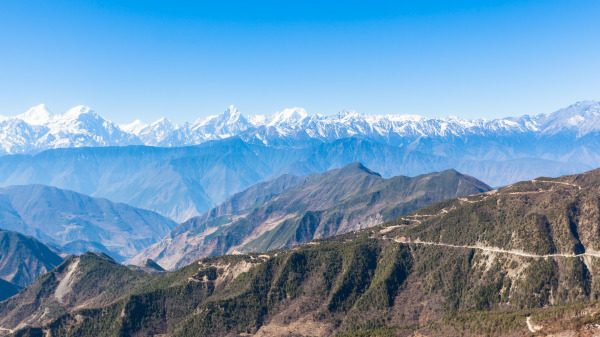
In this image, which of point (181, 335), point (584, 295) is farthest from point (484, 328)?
point (181, 335)

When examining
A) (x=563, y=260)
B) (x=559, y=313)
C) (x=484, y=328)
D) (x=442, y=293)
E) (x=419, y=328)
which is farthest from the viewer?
(x=442, y=293)

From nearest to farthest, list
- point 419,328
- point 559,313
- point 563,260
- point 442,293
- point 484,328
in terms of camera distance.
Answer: point 559,313 → point 484,328 → point 419,328 → point 563,260 → point 442,293

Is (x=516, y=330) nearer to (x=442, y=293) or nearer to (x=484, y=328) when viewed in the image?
(x=484, y=328)

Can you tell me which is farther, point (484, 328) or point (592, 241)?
point (592, 241)

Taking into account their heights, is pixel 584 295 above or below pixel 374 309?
above

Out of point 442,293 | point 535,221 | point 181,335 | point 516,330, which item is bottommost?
point 181,335

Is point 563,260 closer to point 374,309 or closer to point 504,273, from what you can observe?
point 504,273

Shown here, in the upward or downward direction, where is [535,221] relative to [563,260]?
upward

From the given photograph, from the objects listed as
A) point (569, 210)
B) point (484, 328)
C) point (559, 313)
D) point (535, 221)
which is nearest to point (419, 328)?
point (484, 328)

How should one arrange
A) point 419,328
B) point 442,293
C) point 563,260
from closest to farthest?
point 419,328 < point 563,260 < point 442,293
